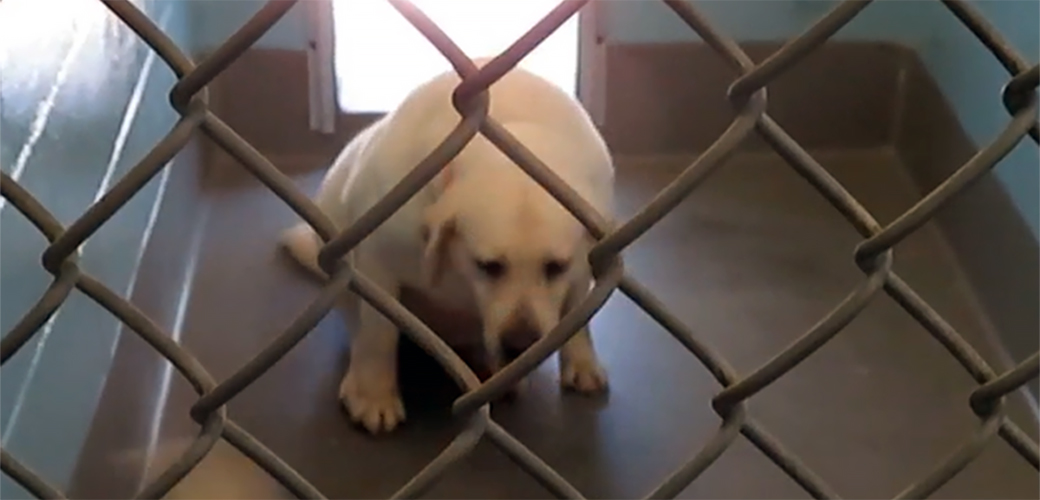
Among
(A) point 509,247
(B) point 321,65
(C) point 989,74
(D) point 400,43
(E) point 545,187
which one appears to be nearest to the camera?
(E) point 545,187

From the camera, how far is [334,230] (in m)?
0.56

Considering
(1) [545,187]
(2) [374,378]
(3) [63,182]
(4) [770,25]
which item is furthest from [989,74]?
(1) [545,187]

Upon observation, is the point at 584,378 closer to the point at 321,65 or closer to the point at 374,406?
the point at 374,406

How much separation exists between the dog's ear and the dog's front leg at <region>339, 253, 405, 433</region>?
11 centimetres

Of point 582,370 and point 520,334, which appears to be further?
point 582,370

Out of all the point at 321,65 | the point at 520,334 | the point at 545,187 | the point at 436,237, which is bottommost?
the point at 520,334

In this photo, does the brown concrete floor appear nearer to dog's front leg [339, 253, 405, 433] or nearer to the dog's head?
dog's front leg [339, 253, 405, 433]

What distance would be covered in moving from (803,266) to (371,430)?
2.26 feet

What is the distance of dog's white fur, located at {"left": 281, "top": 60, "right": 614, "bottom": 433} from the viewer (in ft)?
4.73

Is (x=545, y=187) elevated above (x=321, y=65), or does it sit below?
above

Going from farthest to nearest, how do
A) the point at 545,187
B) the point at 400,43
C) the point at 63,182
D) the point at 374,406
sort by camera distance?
the point at 400,43
the point at 374,406
the point at 63,182
the point at 545,187

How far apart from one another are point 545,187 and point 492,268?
0.92 metres

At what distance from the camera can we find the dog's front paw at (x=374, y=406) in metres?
1.60

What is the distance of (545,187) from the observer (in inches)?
21.4
